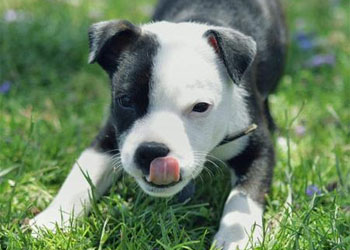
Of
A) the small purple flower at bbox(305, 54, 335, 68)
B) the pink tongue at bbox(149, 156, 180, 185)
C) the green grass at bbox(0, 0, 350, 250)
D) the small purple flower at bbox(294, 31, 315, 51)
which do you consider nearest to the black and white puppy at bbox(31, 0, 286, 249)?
the pink tongue at bbox(149, 156, 180, 185)

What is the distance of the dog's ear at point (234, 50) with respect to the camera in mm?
3494

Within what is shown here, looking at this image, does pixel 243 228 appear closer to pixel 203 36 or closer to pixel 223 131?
pixel 223 131

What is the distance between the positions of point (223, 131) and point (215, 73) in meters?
0.35

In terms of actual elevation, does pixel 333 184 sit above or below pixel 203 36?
below

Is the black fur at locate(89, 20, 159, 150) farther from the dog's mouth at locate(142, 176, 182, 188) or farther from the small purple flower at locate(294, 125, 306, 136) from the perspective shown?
the small purple flower at locate(294, 125, 306, 136)

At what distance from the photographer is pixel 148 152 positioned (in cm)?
314

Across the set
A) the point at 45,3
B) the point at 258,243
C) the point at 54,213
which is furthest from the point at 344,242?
the point at 45,3

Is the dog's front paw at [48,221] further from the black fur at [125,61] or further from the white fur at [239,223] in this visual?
the white fur at [239,223]

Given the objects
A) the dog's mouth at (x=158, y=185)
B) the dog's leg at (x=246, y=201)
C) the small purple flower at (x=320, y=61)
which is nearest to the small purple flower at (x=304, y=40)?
the small purple flower at (x=320, y=61)

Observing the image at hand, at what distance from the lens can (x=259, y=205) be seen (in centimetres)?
373

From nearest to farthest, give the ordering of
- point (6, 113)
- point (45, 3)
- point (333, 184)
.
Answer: point (333, 184)
point (6, 113)
point (45, 3)

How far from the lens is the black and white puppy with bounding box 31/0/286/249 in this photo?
325 cm

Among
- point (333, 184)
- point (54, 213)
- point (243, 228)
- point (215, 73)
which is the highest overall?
point (215, 73)

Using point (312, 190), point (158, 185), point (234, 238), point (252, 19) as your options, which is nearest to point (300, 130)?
point (252, 19)
